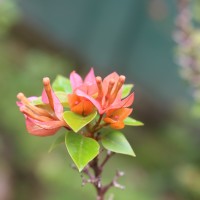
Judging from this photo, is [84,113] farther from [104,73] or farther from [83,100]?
[104,73]

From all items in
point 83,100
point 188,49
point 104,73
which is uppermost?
point 83,100

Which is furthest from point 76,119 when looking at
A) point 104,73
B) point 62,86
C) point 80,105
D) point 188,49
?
point 104,73

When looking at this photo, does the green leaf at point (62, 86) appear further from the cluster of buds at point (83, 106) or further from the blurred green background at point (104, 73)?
the blurred green background at point (104, 73)

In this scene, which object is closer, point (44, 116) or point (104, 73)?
point (44, 116)

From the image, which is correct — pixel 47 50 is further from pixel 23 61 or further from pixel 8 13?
pixel 8 13

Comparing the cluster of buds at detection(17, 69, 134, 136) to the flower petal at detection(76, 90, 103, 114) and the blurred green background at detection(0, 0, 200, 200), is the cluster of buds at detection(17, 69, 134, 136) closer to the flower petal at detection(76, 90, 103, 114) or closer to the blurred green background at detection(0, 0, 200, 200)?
the flower petal at detection(76, 90, 103, 114)

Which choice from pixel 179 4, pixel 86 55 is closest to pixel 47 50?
pixel 86 55

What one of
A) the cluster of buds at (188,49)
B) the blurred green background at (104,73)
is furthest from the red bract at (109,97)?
the blurred green background at (104,73)
